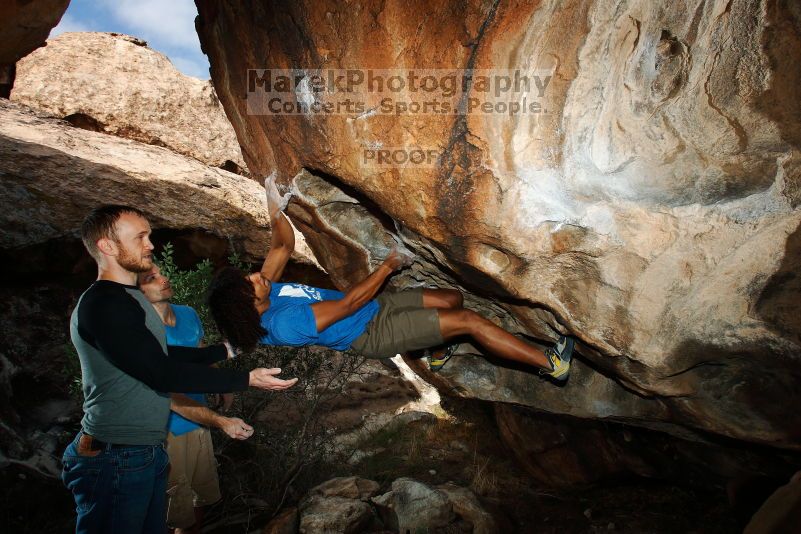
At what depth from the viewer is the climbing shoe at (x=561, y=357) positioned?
11.3ft

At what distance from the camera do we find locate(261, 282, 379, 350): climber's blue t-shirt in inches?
131

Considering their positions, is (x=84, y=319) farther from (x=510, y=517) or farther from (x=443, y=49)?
(x=510, y=517)

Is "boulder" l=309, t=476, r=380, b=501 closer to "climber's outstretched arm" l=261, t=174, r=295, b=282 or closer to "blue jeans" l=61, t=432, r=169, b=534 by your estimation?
"climber's outstretched arm" l=261, t=174, r=295, b=282

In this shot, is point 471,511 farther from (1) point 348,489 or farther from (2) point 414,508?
(1) point 348,489

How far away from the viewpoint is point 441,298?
387 cm

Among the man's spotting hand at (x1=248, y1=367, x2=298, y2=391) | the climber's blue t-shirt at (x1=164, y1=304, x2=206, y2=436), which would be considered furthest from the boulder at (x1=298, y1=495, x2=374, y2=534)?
the man's spotting hand at (x1=248, y1=367, x2=298, y2=391)

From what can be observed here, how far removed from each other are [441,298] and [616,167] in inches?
60.7

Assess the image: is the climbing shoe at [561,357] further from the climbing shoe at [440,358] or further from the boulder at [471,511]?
the boulder at [471,511]

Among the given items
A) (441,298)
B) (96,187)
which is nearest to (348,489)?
(441,298)

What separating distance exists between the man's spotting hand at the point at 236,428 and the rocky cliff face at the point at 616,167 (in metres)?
1.54

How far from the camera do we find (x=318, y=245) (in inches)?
175

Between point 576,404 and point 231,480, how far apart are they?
3427 mm

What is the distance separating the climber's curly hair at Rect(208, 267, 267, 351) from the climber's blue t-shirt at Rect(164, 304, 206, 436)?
12.6 inches

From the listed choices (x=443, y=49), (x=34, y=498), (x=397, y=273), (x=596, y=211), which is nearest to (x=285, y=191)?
(x=397, y=273)
